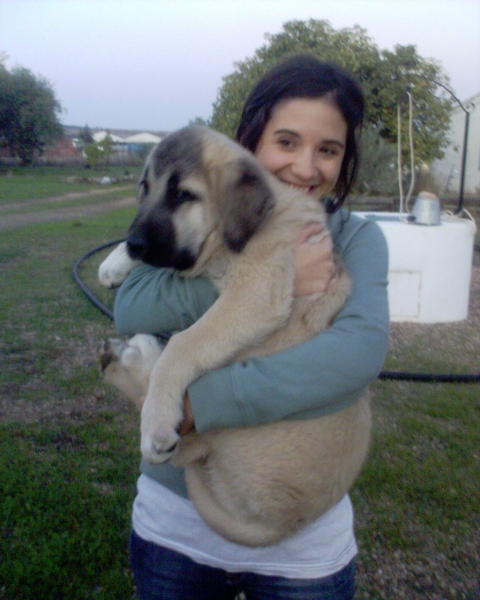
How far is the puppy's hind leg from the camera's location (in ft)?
7.95

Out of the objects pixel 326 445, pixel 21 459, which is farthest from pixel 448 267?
pixel 326 445

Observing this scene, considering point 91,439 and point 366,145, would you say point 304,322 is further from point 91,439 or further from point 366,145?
point 366,145

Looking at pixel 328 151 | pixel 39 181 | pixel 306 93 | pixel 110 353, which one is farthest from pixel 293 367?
pixel 39 181

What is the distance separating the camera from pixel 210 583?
1989 mm

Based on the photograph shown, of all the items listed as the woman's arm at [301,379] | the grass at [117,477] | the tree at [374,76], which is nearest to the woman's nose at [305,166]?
the woman's arm at [301,379]

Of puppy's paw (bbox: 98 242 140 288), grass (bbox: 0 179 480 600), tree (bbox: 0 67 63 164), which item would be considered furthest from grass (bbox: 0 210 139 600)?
tree (bbox: 0 67 63 164)

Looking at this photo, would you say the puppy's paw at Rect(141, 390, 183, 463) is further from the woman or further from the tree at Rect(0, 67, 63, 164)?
the tree at Rect(0, 67, 63, 164)

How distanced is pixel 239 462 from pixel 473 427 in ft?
12.5

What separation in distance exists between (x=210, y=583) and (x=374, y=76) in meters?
16.5

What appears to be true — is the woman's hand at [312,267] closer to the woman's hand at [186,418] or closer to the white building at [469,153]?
the woman's hand at [186,418]

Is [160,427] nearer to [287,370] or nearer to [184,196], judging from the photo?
[287,370]

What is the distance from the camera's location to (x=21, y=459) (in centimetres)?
445

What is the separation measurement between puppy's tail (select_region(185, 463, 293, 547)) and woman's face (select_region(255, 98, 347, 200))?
4.36 ft

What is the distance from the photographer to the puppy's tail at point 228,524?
189 cm
